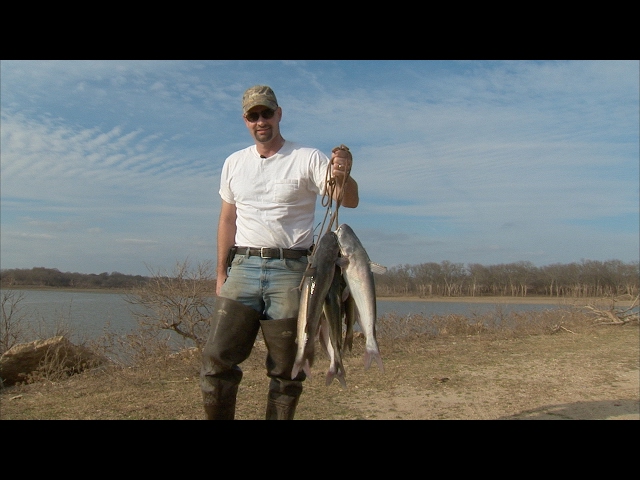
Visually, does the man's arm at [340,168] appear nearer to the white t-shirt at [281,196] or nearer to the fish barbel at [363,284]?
the white t-shirt at [281,196]

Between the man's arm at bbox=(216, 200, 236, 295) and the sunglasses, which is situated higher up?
the sunglasses

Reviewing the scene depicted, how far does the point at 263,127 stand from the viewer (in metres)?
3.93

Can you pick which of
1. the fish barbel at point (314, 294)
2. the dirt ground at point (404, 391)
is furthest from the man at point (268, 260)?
the dirt ground at point (404, 391)

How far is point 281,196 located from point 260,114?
0.68 meters

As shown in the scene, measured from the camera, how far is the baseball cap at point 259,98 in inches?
151

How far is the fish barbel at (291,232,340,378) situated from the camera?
3289 millimetres

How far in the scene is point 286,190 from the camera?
3.85m

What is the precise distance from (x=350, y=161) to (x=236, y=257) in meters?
1.23

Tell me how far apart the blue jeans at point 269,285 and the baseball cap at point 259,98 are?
3.90 ft

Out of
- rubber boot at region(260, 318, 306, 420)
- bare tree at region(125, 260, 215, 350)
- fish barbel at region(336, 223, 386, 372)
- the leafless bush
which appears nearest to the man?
rubber boot at region(260, 318, 306, 420)

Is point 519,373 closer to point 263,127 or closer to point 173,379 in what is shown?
point 173,379

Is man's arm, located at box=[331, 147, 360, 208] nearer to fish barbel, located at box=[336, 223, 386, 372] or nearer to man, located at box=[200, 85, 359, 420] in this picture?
man, located at box=[200, 85, 359, 420]

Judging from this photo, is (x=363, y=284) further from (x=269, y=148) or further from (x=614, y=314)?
(x=614, y=314)

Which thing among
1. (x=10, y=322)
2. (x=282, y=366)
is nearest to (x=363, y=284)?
(x=282, y=366)
